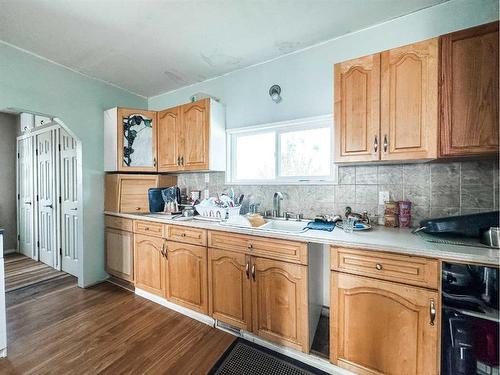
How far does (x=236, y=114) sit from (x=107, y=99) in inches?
69.5

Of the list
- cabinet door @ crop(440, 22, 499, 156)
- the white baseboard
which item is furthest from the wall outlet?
the white baseboard

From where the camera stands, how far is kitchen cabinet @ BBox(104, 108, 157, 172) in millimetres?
2699

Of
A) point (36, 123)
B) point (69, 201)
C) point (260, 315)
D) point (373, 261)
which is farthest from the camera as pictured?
point (36, 123)

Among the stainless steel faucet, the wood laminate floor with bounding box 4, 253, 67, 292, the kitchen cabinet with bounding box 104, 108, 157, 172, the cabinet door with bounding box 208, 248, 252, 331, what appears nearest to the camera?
the cabinet door with bounding box 208, 248, 252, 331

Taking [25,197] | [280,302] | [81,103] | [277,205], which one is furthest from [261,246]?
[25,197]

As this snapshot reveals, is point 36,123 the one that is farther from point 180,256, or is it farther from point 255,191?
point 255,191

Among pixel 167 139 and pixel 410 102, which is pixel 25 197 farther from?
pixel 410 102

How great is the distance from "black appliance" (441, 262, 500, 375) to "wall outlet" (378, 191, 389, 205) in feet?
2.30

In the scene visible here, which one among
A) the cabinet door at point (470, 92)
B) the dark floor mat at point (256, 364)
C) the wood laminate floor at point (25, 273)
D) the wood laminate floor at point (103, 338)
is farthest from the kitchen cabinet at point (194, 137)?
the wood laminate floor at point (25, 273)

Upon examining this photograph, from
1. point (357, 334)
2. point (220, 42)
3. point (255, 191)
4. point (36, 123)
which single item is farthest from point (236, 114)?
point (36, 123)

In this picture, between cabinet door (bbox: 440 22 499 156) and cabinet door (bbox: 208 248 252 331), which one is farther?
cabinet door (bbox: 208 248 252 331)

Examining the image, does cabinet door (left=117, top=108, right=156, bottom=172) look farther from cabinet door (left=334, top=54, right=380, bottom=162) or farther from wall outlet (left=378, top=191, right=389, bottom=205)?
wall outlet (left=378, top=191, right=389, bottom=205)

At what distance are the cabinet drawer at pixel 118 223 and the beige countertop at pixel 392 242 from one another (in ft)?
4.23

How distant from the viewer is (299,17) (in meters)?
1.74
